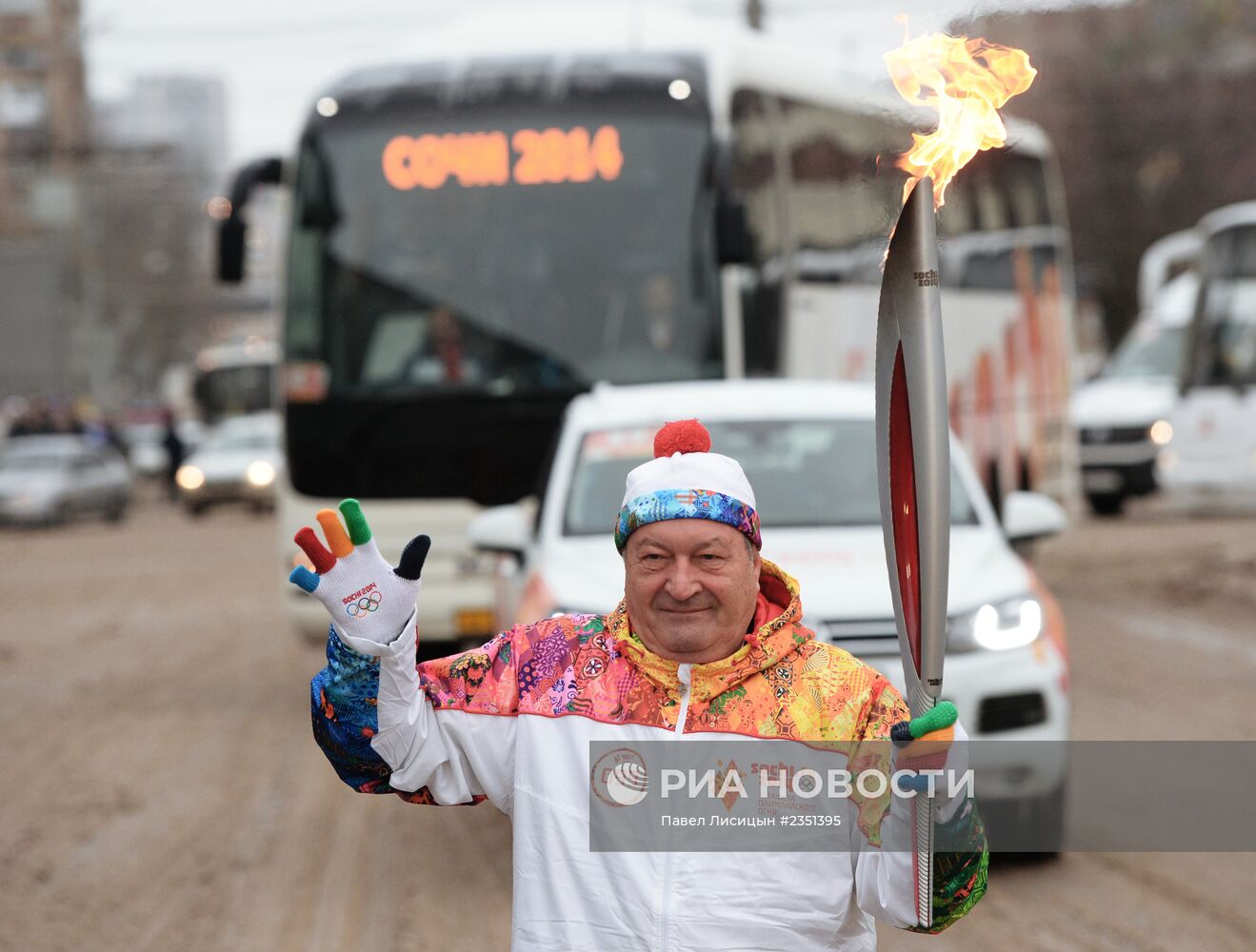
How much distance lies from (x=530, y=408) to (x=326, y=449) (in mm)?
1190

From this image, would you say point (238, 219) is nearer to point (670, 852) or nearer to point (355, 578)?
point (355, 578)

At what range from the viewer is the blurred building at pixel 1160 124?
128ft

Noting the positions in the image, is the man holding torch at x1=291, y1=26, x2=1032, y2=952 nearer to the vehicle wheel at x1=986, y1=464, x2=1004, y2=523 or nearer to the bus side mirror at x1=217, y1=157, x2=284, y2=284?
the bus side mirror at x1=217, y1=157, x2=284, y2=284

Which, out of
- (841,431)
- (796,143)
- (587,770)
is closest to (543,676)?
(587,770)

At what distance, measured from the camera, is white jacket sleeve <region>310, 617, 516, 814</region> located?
2.65 meters

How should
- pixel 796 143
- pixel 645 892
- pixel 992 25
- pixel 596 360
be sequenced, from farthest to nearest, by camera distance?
1. pixel 796 143
2. pixel 596 360
3. pixel 992 25
4. pixel 645 892

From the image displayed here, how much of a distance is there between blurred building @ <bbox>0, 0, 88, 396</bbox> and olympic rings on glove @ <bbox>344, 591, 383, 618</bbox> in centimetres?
3038

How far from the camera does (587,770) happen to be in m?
2.72

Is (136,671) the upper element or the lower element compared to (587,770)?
lower

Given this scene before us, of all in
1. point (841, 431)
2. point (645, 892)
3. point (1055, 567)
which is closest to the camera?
point (645, 892)

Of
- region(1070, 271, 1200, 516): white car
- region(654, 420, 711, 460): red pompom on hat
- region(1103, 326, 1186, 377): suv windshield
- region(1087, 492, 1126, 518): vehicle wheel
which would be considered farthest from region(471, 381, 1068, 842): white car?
region(1103, 326, 1186, 377): suv windshield

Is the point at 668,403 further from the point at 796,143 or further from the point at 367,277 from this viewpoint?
the point at 796,143

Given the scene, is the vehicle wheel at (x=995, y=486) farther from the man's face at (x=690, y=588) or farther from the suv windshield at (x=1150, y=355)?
the man's face at (x=690, y=588)

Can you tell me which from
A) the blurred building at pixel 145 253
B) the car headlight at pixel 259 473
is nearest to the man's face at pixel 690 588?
the car headlight at pixel 259 473
